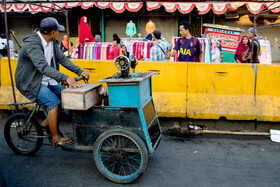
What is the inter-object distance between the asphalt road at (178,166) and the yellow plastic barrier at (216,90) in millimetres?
720

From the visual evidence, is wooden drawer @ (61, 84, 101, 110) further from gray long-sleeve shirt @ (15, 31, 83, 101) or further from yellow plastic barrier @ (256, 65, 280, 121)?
yellow plastic barrier @ (256, 65, 280, 121)

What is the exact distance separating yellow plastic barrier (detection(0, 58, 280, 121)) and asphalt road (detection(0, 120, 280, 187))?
0.72 m

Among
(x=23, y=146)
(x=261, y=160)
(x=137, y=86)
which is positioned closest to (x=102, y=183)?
(x=137, y=86)

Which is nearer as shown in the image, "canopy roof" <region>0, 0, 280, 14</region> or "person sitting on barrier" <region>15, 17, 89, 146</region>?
"person sitting on barrier" <region>15, 17, 89, 146</region>

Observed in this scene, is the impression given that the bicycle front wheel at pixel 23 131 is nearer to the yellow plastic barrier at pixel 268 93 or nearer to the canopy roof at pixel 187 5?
the yellow plastic barrier at pixel 268 93

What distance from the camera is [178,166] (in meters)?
3.98

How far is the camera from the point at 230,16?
559 inches

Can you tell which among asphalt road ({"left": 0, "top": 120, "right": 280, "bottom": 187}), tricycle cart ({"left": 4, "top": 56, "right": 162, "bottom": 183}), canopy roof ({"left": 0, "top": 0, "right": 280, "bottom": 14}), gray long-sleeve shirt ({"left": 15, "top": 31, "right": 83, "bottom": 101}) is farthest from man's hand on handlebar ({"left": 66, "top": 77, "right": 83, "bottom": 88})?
canopy roof ({"left": 0, "top": 0, "right": 280, "bottom": 14})

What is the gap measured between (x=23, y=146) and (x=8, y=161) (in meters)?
0.60

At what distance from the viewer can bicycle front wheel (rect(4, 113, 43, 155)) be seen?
4168mm

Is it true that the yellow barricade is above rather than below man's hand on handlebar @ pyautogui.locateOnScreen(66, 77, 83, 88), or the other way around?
below

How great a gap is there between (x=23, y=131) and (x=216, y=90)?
3660 millimetres

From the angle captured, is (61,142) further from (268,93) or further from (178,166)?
(268,93)

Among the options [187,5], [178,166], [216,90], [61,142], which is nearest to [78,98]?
[61,142]
